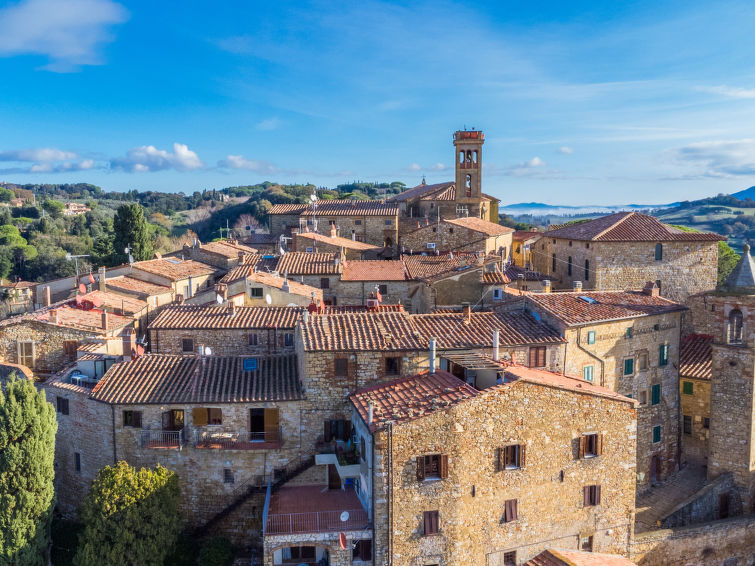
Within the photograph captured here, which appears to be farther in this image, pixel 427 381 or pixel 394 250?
pixel 394 250

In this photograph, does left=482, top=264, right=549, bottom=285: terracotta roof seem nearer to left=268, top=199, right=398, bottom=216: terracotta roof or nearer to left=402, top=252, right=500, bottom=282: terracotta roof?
left=402, top=252, right=500, bottom=282: terracotta roof

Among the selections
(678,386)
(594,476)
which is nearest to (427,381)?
(594,476)

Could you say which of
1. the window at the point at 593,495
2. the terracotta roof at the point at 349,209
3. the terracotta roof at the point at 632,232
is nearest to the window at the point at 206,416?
the window at the point at 593,495

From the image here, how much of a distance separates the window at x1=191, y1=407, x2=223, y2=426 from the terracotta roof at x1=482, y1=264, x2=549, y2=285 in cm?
1638

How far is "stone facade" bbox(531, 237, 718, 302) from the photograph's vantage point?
A: 37281 mm

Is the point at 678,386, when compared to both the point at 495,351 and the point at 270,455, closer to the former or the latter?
the point at 495,351

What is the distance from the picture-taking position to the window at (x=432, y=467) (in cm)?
1916

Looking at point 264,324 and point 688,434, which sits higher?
point 264,324

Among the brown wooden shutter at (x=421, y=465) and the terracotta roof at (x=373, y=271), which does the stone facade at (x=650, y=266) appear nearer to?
the terracotta roof at (x=373, y=271)

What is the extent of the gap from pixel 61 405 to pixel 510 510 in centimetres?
1707

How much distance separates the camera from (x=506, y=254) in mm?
51062

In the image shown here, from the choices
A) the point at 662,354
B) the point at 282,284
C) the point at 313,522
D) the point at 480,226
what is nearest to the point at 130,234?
the point at 282,284

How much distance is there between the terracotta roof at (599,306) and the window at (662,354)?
5.30 ft

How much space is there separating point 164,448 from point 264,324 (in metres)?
7.45
